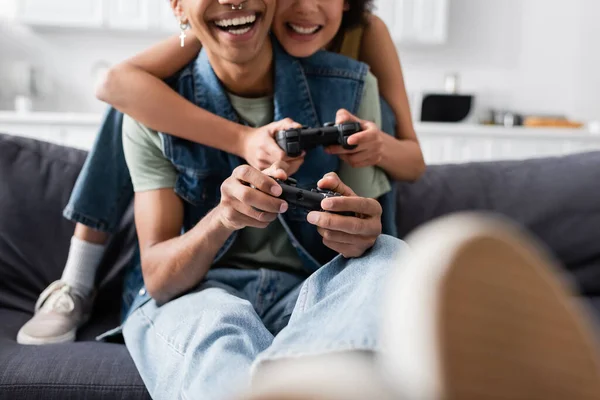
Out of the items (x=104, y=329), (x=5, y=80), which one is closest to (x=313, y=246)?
(x=104, y=329)

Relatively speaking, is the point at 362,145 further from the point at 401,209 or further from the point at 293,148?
the point at 401,209

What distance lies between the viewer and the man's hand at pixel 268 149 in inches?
41.7

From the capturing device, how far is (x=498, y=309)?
46 cm

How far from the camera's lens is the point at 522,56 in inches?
154

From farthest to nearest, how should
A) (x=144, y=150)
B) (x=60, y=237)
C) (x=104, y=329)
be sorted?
(x=60, y=237)
(x=104, y=329)
(x=144, y=150)

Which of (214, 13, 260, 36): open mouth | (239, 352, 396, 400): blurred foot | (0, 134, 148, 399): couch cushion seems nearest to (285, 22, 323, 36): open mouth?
(214, 13, 260, 36): open mouth

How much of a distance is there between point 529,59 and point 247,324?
339 cm

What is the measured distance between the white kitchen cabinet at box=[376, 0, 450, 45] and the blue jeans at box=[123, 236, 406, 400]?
263cm

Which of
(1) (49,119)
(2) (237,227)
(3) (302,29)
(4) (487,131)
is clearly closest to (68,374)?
(2) (237,227)

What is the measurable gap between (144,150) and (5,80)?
2.89m

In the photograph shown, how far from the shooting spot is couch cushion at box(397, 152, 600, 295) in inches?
61.3

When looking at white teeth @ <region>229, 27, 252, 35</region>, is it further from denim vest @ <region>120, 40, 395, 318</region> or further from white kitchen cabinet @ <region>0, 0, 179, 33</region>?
white kitchen cabinet @ <region>0, 0, 179, 33</region>

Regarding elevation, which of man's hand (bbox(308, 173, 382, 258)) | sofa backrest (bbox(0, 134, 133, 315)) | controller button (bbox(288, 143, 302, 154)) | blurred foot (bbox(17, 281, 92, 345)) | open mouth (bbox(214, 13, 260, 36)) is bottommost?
blurred foot (bbox(17, 281, 92, 345))

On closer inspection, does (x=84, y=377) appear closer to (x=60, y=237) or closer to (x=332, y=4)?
(x=60, y=237)
